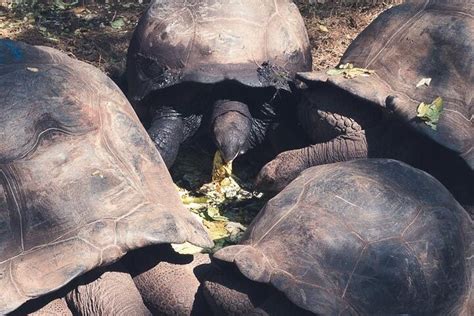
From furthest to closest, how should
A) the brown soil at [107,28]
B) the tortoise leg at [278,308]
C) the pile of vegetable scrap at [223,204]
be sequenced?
the brown soil at [107,28] < the pile of vegetable scrap at [223,204] < the tortoise leg at [278,308]

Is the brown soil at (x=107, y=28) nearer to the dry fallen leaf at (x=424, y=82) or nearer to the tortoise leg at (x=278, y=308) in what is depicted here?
the dry fallen leaf at (x=424, y=82)

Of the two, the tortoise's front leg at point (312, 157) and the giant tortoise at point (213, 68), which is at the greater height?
the giant tortoise at point (213, 68)

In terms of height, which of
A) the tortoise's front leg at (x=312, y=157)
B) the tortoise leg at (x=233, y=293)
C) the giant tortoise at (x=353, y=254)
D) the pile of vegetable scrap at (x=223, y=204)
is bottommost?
the pile of vegetable scrap at (x=223, y=204)

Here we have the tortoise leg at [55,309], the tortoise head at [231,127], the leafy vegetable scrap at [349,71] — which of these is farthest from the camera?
the leafy vegetable scrap at [349,71]

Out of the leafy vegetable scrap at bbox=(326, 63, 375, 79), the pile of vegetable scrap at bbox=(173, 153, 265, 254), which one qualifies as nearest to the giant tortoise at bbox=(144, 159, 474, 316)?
the pile of vegetable scrap at bbox=(173, 153, 265, 254)

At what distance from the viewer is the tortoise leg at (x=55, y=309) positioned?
10.8ft

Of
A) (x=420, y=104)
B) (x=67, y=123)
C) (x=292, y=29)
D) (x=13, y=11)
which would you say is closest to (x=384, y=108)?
(x=420, y=104)

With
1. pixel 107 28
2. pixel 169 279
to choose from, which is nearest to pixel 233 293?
pixel 169 279

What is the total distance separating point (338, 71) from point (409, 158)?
747 mm

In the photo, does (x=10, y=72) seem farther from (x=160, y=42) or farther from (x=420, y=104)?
(x=420, y=104)

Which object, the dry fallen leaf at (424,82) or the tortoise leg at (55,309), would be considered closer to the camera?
the tortoise leg at (55,309)

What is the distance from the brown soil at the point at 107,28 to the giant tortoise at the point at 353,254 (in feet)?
9.18

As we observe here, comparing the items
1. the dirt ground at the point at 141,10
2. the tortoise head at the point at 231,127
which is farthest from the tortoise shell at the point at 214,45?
the dirt ground at the point at 141,10

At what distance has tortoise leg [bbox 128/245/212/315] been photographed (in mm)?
3418
